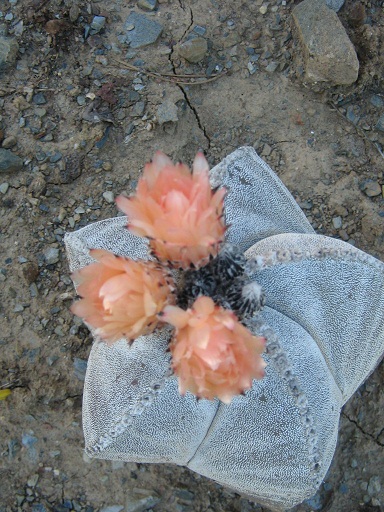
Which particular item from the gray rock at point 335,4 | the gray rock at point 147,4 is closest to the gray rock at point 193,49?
the gray rock at point 147,4

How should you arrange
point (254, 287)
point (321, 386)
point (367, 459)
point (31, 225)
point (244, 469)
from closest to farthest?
point (254, 287), point (321, 386), point (244, 469), point (367, 459), point (31, 225)

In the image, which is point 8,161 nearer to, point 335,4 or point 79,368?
point 79,368

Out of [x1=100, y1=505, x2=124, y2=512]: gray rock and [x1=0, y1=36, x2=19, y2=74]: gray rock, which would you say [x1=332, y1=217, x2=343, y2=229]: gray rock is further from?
[x1=0, y1=36, x2=19, y2=74]: gray rock

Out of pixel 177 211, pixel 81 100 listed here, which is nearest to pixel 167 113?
pixel 81 100

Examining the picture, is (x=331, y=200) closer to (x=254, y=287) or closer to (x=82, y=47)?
(x=82, y=47)

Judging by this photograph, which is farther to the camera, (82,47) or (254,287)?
(82,47)

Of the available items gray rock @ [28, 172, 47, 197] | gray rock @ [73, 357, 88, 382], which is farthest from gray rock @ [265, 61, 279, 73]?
gray rock @ [73, 357, 88, 382]

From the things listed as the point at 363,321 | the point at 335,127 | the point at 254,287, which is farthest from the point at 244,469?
the point at 335,127
